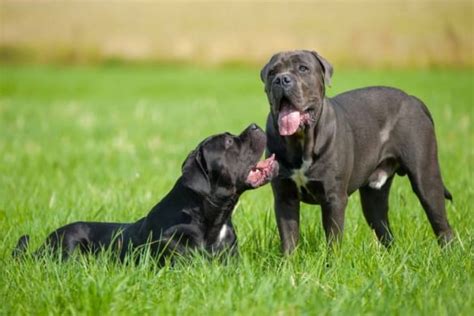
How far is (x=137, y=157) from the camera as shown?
12.7m

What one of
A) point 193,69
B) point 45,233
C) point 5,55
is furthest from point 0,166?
point 5,55

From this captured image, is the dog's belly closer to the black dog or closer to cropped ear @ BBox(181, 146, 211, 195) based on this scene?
the black dog

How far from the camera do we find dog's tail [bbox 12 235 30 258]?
6273 mm

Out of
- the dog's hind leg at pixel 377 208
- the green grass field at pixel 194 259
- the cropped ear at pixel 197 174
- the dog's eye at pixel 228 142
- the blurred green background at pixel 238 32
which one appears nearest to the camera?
the green grass field at pixel 194 259

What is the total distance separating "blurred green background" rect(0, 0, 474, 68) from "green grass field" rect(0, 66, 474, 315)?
23.3 meters

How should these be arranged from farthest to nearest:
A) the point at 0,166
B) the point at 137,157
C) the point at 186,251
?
the point at 137,157, the point at 0,166, the point at 186,251

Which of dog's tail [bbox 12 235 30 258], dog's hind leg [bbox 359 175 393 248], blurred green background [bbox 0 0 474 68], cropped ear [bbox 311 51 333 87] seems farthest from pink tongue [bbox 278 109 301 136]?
blurred green background [bbox 0 0 474 68]

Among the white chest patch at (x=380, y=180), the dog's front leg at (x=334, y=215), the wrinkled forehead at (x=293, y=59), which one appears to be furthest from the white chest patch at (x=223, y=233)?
the white chest patch at (x=380, y=180)

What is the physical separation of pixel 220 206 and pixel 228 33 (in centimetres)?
3674

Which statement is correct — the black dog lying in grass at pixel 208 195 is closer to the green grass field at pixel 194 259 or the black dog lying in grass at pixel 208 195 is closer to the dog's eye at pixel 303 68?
the green grass field at pixel 194 259

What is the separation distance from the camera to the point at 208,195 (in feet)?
20.6

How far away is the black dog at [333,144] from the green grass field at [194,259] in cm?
33

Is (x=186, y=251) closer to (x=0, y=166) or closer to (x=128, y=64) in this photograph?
(x=0, y=166)

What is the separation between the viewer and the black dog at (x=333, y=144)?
6.37 m
